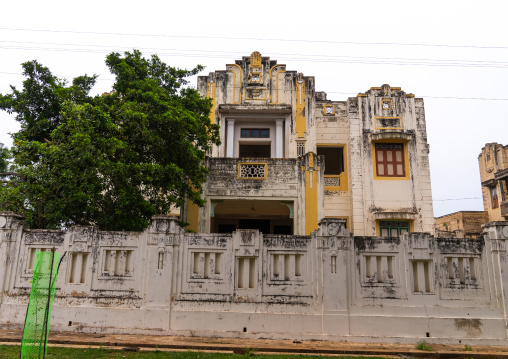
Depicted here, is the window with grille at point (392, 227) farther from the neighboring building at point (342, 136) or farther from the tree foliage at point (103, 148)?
the tree foliage at point (103, 148)

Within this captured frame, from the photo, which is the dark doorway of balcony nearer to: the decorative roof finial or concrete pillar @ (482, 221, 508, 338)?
the decorative roof finial

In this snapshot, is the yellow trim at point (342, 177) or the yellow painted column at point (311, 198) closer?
the yellow painted column at point (311, 198)

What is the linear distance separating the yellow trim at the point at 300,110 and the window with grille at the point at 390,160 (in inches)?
133

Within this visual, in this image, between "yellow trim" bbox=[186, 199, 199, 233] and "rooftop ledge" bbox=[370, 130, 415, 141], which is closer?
"yellow trim" bbox=[186, 199, 199, 233]

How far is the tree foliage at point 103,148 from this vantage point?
371 inches

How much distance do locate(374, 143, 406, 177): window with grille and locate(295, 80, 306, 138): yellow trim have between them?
133 inches

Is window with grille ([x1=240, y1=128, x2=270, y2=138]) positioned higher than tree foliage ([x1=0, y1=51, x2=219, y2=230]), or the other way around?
window with grille ([x1=240, y1=128, x2=270, y2=138])

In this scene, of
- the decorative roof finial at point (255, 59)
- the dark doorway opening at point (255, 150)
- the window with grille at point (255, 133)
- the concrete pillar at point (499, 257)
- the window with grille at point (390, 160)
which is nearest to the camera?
the concrete pillar at point (499, 257)

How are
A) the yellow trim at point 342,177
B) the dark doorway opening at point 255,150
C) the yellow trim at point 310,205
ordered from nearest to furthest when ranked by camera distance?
the yellow trim at point 310,205, the yellow trim at point 342,177, the dark doorway opening at point 255,150

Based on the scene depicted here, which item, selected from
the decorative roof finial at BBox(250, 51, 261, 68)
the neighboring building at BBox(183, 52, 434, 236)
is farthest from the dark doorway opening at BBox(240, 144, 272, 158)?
the decorative roof finial at BBox(250, 51, 261, 68)

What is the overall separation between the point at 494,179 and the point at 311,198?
21.6 metres

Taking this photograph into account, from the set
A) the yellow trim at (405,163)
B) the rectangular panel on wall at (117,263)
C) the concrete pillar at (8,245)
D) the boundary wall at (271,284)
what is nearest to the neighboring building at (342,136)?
the yellow trim at (405,163)

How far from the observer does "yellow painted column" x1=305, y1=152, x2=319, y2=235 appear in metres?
13.7

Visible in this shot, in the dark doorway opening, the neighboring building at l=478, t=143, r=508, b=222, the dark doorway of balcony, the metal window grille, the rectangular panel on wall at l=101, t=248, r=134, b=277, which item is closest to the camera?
the rectangular panel on wall at l=101, t=248, r=134, b=277
